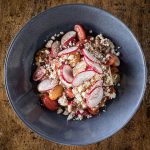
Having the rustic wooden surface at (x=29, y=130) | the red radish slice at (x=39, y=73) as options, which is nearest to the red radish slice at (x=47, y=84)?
the red radish slice at (x=39, y=73)

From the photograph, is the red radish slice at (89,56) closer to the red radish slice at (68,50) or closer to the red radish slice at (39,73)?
the red radish slice at (68,50)

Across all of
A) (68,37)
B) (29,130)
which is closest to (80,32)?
(68,37)

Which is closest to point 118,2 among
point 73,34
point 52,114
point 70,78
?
point 73,34

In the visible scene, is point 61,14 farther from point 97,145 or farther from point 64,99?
point 97,145

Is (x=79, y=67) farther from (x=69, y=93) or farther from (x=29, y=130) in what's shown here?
(x=29, y=130)

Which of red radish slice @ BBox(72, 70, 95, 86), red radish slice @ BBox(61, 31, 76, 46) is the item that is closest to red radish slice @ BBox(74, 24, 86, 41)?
red radish slice @ BBox(61, 31, 76, 46)

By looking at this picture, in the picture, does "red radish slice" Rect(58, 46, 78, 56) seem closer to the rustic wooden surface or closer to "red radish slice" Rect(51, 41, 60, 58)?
"red radish slice" Rect(51, 41, 60, 58)
